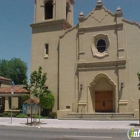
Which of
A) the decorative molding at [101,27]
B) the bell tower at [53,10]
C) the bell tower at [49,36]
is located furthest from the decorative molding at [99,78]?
the bell tower at [53,10]

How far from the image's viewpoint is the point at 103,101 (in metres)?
28.2

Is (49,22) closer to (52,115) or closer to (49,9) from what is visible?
(49,9)

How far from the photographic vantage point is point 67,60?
29.0 meters

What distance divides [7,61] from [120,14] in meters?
56.7

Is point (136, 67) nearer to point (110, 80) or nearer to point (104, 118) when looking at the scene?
point (110, 80)

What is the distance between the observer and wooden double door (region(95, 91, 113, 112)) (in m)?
27.8

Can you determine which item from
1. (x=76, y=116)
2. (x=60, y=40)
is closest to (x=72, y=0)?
(x=60, y=40)

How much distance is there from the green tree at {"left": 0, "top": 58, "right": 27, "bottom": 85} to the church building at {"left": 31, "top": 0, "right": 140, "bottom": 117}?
152ft

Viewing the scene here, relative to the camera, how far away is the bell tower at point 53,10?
101 feet

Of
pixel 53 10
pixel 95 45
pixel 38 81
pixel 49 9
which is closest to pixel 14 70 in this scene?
pixel 49 9

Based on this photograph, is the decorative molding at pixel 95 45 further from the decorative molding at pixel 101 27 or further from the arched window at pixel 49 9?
the arched window at pixel 49 9

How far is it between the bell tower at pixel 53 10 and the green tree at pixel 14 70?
44.7 m

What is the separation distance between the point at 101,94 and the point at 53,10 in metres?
12.1

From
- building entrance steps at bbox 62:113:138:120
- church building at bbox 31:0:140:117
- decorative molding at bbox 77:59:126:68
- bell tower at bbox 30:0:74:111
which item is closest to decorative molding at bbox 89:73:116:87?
church building at bbox 31:0:140:117
